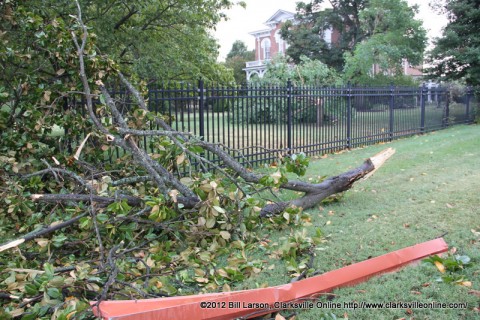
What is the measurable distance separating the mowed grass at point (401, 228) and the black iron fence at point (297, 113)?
1.67 m

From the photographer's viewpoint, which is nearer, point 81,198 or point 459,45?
point 81,198

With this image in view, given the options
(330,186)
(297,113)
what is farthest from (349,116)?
(330,186)

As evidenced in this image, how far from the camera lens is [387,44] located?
23047mm

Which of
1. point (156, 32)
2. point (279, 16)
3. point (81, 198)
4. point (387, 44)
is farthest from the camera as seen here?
point (279, 16)

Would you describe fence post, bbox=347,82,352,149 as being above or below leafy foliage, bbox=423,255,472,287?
above

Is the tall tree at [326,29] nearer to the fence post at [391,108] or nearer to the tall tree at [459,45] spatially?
the tall tree at [459,45]

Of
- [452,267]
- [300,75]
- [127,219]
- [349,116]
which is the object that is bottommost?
[452,267]

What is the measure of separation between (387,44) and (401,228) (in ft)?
68.7

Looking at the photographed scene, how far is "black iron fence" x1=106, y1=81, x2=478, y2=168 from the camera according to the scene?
7.53 metres

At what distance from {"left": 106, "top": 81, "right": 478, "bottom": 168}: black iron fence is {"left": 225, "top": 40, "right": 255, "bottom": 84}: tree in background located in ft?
92.5

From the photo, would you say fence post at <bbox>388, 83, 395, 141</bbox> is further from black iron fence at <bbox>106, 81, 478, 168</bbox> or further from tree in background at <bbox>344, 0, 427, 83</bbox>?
tree in background at <bbox>344, 0, 427, 83</bbox>

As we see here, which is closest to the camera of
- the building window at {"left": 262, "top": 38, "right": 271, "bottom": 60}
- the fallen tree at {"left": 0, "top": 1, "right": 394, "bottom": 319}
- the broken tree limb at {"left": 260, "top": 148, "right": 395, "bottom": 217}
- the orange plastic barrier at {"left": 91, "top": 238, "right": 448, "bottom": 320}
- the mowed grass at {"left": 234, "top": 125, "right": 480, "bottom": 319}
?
the orange plastic barrier at {"left": 91, "top": 238, "right": 448, "bottom": 320}

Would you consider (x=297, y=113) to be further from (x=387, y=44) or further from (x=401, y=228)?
(x=387, y=44)

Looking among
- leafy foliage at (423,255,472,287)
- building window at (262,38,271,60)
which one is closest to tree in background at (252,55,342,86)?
→ leafy foliage at (423,255,472,287)
